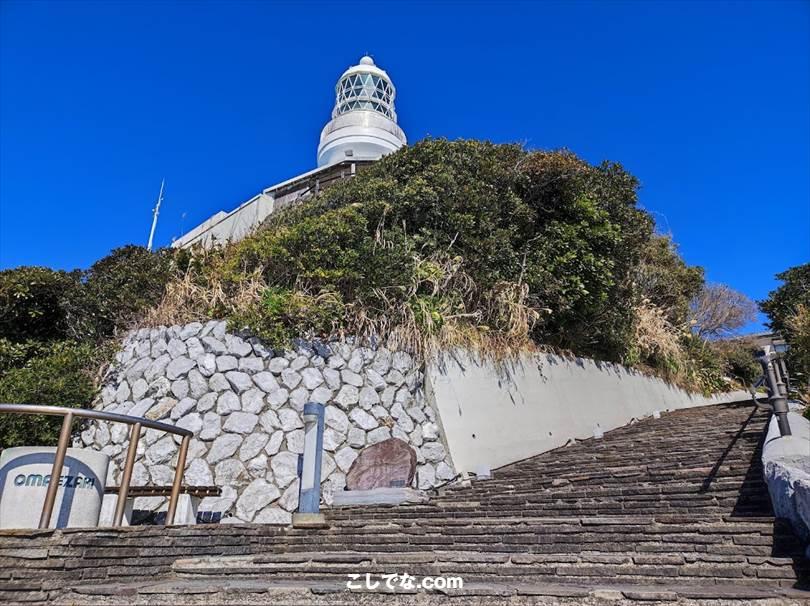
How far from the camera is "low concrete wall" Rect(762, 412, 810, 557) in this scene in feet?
10.2

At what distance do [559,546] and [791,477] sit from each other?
5.34 ft

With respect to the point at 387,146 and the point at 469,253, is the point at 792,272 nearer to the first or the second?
the point at 469,253

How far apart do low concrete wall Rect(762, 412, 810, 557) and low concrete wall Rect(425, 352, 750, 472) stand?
402 centimetres

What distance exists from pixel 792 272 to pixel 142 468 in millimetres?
19478

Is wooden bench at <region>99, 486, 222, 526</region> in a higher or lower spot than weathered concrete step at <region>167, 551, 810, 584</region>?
higher

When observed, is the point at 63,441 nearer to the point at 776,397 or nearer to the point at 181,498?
the point at 181,498

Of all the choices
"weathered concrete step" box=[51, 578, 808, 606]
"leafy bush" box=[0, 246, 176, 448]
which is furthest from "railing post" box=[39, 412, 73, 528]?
"leafy bush" box=[0, 246, 176, 448]

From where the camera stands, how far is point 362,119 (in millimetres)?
23000

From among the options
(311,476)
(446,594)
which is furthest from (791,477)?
(311,476)

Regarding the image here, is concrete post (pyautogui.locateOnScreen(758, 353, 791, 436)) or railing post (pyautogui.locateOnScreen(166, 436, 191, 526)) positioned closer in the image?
railing post (pyautogui.locateOnScreen(166, 436, 191, 526))

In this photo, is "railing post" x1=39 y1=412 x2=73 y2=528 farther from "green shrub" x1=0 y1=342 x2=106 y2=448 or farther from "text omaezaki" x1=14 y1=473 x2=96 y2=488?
"green shrub" x1=0 y1=342 x2=106 y2=448

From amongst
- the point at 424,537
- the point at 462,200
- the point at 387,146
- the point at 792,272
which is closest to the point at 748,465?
the point at 424,537

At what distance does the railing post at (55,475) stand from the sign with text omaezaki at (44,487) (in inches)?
4.3

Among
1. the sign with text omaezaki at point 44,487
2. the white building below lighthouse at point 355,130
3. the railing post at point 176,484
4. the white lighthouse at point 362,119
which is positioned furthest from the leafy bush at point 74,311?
the white lighthouse at point 362,119
